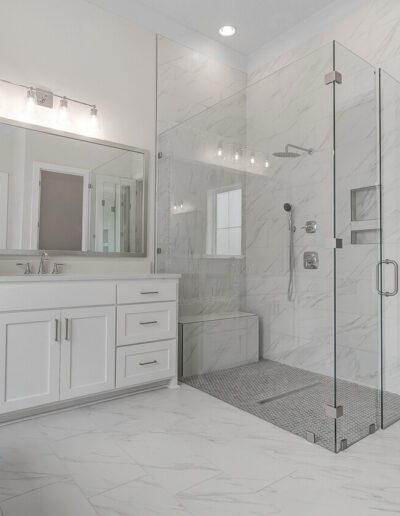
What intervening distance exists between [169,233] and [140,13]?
182 cm

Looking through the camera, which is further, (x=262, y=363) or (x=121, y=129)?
(x=121, y=129)

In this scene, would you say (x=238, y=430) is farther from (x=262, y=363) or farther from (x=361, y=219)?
(x=361, y=219)

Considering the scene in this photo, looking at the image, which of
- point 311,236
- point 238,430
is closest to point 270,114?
point 311,236

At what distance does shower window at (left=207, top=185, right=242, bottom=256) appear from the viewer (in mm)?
2670

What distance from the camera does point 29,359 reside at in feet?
6.70

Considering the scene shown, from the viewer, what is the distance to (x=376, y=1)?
2742 millimetres

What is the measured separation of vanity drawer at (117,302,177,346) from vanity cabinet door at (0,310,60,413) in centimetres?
42

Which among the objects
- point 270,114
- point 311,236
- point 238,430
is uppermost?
point 270,114

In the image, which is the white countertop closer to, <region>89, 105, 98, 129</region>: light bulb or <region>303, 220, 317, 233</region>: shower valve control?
<region>303, 220, 317, 233</region>: shower valve control

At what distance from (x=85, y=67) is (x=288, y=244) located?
201cm

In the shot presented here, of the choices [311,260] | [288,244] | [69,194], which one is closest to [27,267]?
Result: [69,194]

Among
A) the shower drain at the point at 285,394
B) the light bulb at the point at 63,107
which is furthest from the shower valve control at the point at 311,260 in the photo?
the light bulb at the point at 63,107

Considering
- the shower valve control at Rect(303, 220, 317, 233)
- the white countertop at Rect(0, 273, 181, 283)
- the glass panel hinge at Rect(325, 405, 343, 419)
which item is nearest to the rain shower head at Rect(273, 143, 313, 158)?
the shower valve control at Rect(303, 220, 317, 233)

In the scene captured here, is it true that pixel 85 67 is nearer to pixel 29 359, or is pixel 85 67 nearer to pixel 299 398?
pixel 29 359
